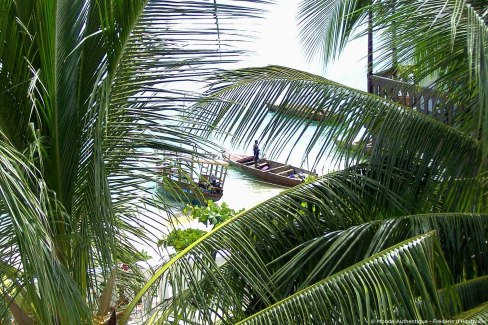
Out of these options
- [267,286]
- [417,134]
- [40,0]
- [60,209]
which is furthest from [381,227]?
[40,0]

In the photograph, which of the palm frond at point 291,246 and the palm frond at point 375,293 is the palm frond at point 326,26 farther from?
the palm frond at point 375,293


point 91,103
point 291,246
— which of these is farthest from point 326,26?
point 91,103

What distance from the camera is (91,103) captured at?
250 centimetres

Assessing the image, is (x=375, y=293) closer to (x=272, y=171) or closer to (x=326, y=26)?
(x=326, y=26)

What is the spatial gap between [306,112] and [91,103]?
55.4 inches

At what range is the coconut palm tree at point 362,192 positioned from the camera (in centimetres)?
301

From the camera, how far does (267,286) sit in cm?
308

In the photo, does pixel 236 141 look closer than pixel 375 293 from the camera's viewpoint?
No

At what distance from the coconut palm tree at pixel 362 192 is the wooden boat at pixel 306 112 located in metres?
0.02

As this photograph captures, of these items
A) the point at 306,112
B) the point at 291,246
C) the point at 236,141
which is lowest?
the point at 291,246

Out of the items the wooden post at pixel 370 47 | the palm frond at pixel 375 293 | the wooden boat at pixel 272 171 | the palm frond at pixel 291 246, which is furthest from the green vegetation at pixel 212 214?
the wooden boat at pixel 272 171

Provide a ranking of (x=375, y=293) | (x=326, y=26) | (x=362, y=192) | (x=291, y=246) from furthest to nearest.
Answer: (x=326, y=26) < (x=362, y=192) < (x=291, y=246) < (x=375, y=293)

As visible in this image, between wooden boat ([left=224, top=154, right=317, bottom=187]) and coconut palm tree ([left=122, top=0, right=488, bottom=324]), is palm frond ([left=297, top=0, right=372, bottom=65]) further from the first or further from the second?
wooden boat ([left=224, top=154, right=317, bottom=187])

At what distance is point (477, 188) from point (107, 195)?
1917mm
